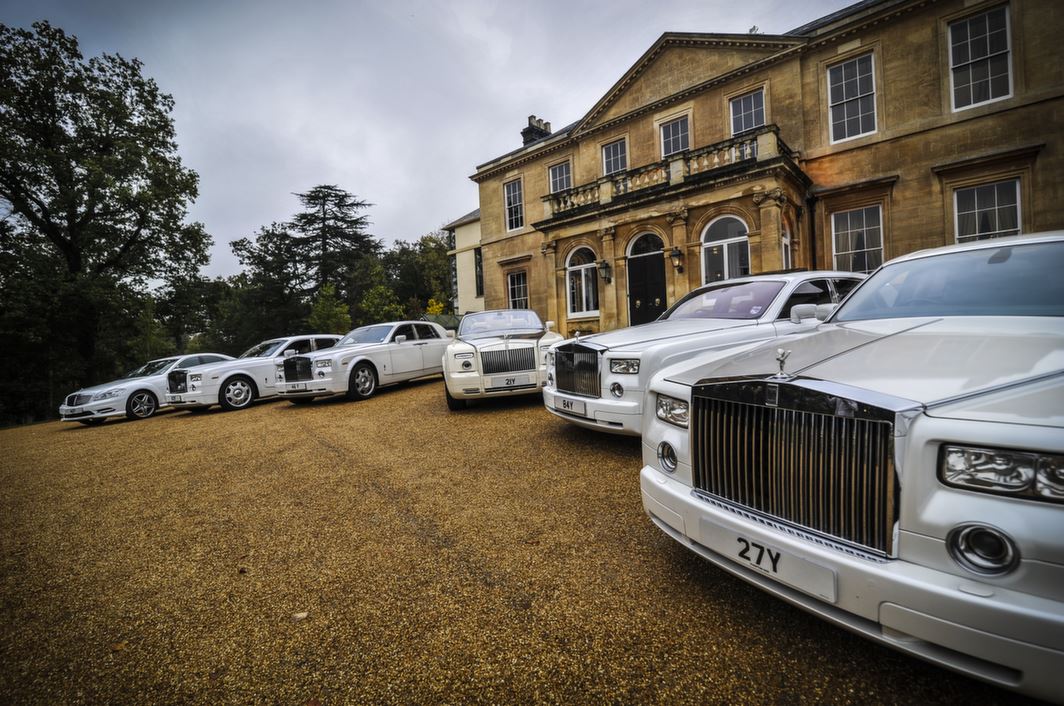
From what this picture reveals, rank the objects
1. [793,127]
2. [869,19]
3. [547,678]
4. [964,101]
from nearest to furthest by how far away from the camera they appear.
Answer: [547,678] < [964,101] < [869,19] < [793,127]

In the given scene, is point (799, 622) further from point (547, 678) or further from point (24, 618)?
point (24, 618)

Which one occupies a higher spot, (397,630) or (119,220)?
(119,220)

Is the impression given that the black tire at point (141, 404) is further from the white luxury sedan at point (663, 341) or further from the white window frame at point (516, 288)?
the white window frame at point (516, 288)

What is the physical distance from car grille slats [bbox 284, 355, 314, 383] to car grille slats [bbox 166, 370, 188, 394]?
2948 mm

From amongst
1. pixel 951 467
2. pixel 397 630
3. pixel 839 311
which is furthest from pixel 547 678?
pixel 839 311

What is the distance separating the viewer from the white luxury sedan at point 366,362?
8.95 metres

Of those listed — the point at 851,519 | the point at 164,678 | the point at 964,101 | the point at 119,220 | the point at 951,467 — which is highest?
the point at 119,220

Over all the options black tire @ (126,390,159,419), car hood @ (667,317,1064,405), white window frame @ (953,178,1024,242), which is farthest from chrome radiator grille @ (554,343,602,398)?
white window frame @ (953,178,1024,242)

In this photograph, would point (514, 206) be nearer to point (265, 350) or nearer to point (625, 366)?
point (265, 350)

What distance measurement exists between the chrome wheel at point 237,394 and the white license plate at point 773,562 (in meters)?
11.3

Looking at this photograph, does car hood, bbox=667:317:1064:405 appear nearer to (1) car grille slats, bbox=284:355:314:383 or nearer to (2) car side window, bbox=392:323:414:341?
(1) car grille slats, bbox=284:355:314:383

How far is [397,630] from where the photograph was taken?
202cm

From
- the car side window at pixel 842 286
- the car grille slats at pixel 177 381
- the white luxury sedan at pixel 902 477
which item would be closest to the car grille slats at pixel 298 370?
the car grille slats at pixel 177 381

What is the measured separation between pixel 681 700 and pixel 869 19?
16.0m
